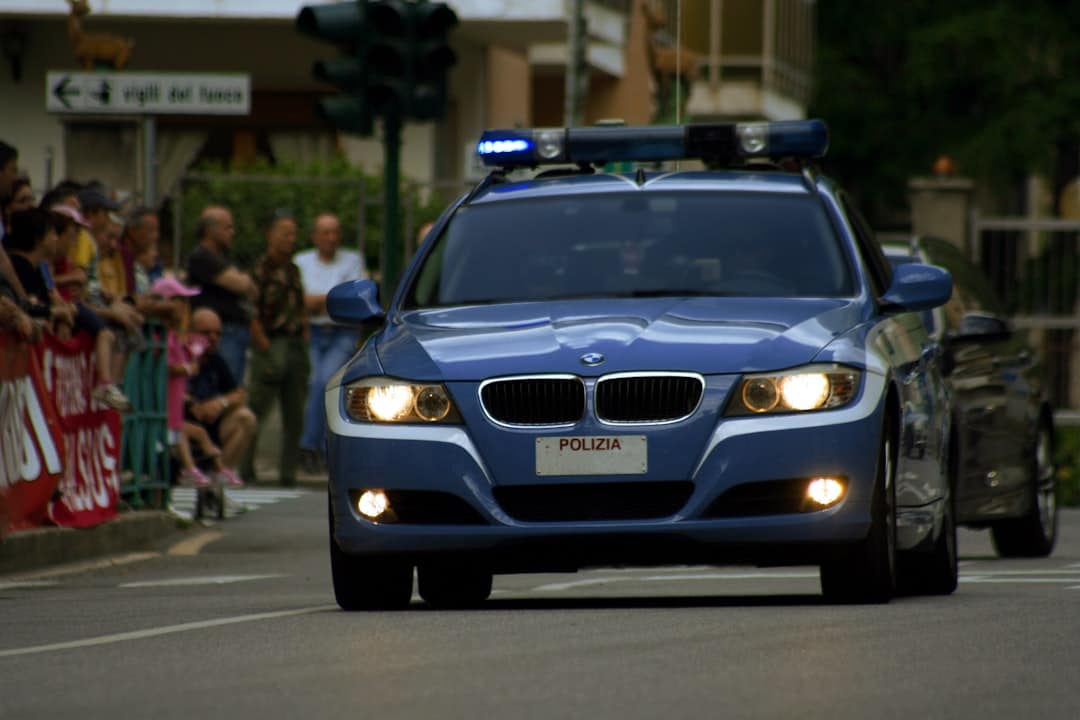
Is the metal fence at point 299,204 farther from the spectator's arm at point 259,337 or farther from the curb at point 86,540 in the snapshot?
the curb at point 86,540

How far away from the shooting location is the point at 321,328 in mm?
23531

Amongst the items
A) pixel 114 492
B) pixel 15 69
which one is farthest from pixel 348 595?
pixel 15 69

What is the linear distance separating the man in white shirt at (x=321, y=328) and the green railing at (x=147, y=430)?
4.86 m

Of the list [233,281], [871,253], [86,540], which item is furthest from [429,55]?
[871,253]

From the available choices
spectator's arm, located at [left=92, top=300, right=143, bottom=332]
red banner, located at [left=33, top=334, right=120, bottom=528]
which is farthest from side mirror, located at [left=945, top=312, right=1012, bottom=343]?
spectator's arm, located at [left=92, top=300, right=143, bottom=332]

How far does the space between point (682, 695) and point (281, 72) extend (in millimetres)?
28311

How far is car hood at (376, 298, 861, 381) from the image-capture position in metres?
10.3

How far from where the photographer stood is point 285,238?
2261cm

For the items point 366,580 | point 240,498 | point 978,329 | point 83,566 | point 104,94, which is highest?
point 104,94

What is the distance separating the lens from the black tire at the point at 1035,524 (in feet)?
53.0

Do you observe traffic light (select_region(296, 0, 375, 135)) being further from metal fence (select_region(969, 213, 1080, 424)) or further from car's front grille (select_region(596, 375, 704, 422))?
metal fence (select_region(969, 213, 1080, 424))

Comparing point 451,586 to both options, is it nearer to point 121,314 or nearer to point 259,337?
point 121,314

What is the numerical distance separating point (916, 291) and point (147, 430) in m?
7.45

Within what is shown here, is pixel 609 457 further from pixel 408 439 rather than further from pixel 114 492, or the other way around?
pixel 114 492
